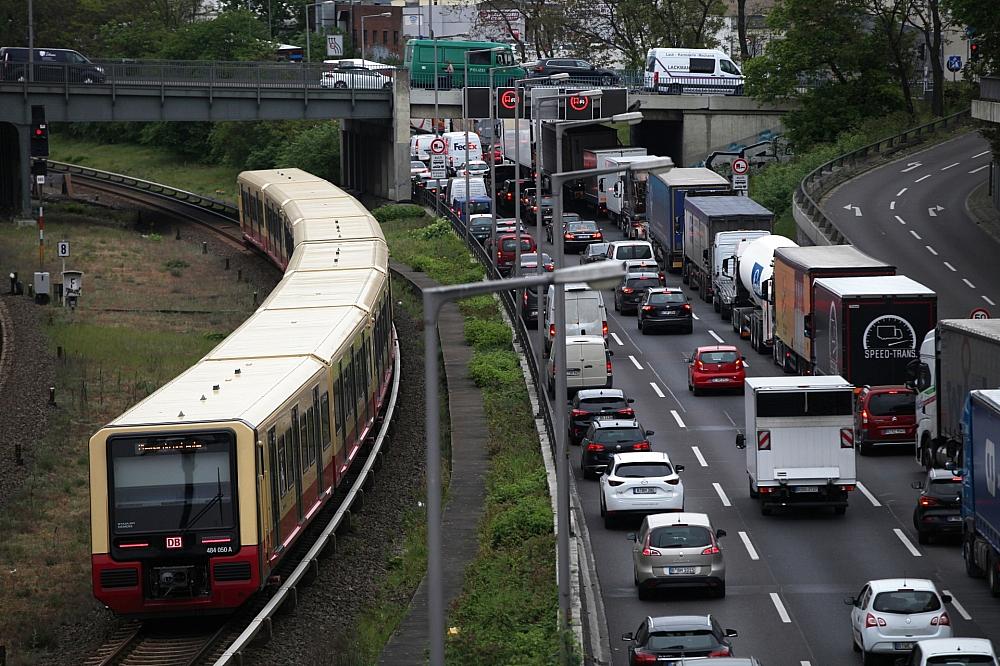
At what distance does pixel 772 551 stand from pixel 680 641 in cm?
837

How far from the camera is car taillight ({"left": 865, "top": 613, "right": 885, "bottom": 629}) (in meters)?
20.8

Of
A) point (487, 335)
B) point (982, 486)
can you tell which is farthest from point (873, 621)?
point (487, 335)

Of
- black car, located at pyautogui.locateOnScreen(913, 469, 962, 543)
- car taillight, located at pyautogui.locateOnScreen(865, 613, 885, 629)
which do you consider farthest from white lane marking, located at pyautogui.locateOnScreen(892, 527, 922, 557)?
car taillight, located at pyautogui.locateOnScreen(865, 613, 885, 629)

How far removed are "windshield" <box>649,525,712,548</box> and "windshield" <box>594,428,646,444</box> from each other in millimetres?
8352

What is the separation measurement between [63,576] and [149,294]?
33.8 metres

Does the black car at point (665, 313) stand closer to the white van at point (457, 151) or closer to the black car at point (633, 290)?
the black car at point (633, 290)

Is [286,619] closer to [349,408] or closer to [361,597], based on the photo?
[361,597]

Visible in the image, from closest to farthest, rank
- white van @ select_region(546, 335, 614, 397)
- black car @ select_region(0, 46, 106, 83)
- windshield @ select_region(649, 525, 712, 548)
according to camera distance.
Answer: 1. windshield @ select_region(649, 525, 712, 548)
2. white van @ select_region(546, 335, 614, 397)
3. black car @ select_region(0, 46, 106, 83)

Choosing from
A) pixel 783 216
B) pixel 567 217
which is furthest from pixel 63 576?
pixel 783 216

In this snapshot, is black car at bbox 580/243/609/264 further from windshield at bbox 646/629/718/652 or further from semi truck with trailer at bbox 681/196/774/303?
windshield at bbox 646/629/718/652

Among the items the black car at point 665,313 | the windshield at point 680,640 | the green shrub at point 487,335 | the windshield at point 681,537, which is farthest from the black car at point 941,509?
the black car at point 665,313

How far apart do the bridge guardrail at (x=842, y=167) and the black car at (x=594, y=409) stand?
2321 cm

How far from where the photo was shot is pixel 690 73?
88938mm

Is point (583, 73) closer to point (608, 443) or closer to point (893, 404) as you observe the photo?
point (893, 404)
